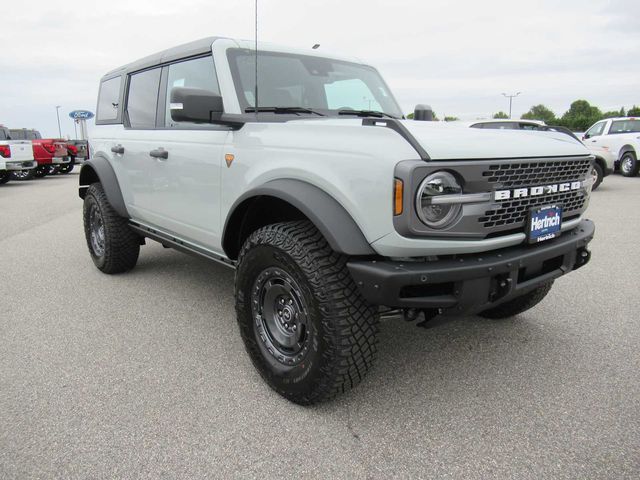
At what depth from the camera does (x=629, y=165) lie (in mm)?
15297

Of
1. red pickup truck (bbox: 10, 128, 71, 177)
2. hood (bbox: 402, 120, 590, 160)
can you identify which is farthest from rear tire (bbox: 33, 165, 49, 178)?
hood (bbox: 402, 120, 590, 160)

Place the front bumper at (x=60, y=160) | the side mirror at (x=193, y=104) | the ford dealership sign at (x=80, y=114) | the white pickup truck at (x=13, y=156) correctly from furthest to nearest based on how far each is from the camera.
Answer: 1. the ford dealership sign at (x=80, y=114)
2. the front bumper at (x=60, y=160)
3. the white pickup truck at (x=13, y=156)
4. the side mirror at (x=193, y=104)

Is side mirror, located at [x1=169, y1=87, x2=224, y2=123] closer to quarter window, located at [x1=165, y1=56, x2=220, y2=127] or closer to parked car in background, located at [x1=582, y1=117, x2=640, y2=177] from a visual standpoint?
quarter window, located at [x1=165, y1=56, x2=220, y2=127]

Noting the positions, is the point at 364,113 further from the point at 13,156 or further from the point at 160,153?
the point at 13,156

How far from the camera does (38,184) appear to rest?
51.8ft

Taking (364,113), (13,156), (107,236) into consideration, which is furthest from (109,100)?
(13,156)

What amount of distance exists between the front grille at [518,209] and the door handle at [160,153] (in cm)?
235

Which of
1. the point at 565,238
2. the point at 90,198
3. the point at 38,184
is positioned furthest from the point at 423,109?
the point at 38,184

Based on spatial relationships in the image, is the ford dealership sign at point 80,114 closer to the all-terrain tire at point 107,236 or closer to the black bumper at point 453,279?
the all-terrain tire at point 107,236

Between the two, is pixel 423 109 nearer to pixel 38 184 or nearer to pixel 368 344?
pixel 368 344

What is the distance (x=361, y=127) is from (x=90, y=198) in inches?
145

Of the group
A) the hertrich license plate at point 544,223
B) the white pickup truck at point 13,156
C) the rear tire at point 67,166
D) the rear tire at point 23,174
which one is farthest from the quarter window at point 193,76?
the rear tire at point 67,166

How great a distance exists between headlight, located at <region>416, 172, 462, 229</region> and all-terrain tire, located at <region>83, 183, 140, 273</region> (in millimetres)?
3390

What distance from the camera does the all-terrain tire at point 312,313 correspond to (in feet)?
7.43
